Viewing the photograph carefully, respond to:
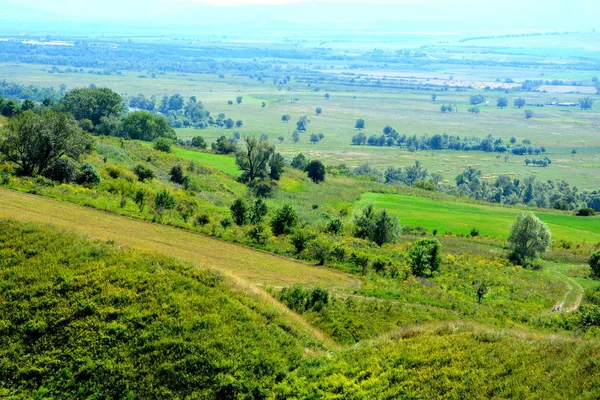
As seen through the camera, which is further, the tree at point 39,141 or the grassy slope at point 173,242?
the tree at point 39,141

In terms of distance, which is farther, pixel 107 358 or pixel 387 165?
pixel 387 165

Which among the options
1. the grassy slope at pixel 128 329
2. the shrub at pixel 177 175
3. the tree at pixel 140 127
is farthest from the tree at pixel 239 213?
the tree at pixel 140 127

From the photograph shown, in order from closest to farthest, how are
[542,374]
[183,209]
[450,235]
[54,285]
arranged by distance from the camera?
[542,374], [54,285], [183,209], [450,235]

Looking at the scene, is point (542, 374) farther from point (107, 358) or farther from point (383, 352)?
point (107, 358)

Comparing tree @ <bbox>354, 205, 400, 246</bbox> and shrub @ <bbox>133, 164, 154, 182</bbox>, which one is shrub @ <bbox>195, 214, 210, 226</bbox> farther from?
shrub @ <bbox>133, 164, 154, 182</bbox>

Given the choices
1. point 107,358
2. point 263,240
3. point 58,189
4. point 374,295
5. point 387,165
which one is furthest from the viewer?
point 387,165

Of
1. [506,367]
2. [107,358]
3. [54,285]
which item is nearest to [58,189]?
[54,285]

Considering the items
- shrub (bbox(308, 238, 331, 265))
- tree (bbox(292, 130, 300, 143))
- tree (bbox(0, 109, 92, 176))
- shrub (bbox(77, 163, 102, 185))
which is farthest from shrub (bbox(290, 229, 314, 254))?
tree (bbox(292, 130, 300, 143))

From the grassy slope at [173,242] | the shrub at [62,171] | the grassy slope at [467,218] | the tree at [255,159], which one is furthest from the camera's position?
the tree at [255,159]

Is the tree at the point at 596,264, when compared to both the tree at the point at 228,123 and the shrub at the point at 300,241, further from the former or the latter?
the tree at the point at 228,123
